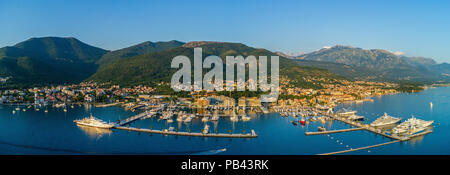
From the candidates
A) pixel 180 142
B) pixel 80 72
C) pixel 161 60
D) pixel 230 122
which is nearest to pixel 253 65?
pixel 161 60

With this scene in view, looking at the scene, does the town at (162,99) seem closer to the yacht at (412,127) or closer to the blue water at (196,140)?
the blue water at (196,140)

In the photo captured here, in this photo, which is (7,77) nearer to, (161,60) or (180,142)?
(161,60)

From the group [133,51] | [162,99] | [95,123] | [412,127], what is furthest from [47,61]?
[412,127]

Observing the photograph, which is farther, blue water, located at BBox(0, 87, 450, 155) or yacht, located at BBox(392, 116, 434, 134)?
yacht, located at BBox(392, 116, 434, 134)

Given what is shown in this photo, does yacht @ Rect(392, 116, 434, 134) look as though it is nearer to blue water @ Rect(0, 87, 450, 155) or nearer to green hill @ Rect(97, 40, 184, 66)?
blue water @ Rect(0, 87, 450, 155)

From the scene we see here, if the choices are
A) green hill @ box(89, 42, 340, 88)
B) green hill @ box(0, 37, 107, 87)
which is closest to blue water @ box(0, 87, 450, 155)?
green hill @ box(89, 42, 340, 88)

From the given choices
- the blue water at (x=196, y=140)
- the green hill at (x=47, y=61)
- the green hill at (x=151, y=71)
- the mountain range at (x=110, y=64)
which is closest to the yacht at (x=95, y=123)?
the blue water at (x=196, y=140)

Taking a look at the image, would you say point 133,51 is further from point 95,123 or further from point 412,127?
point 412,127
